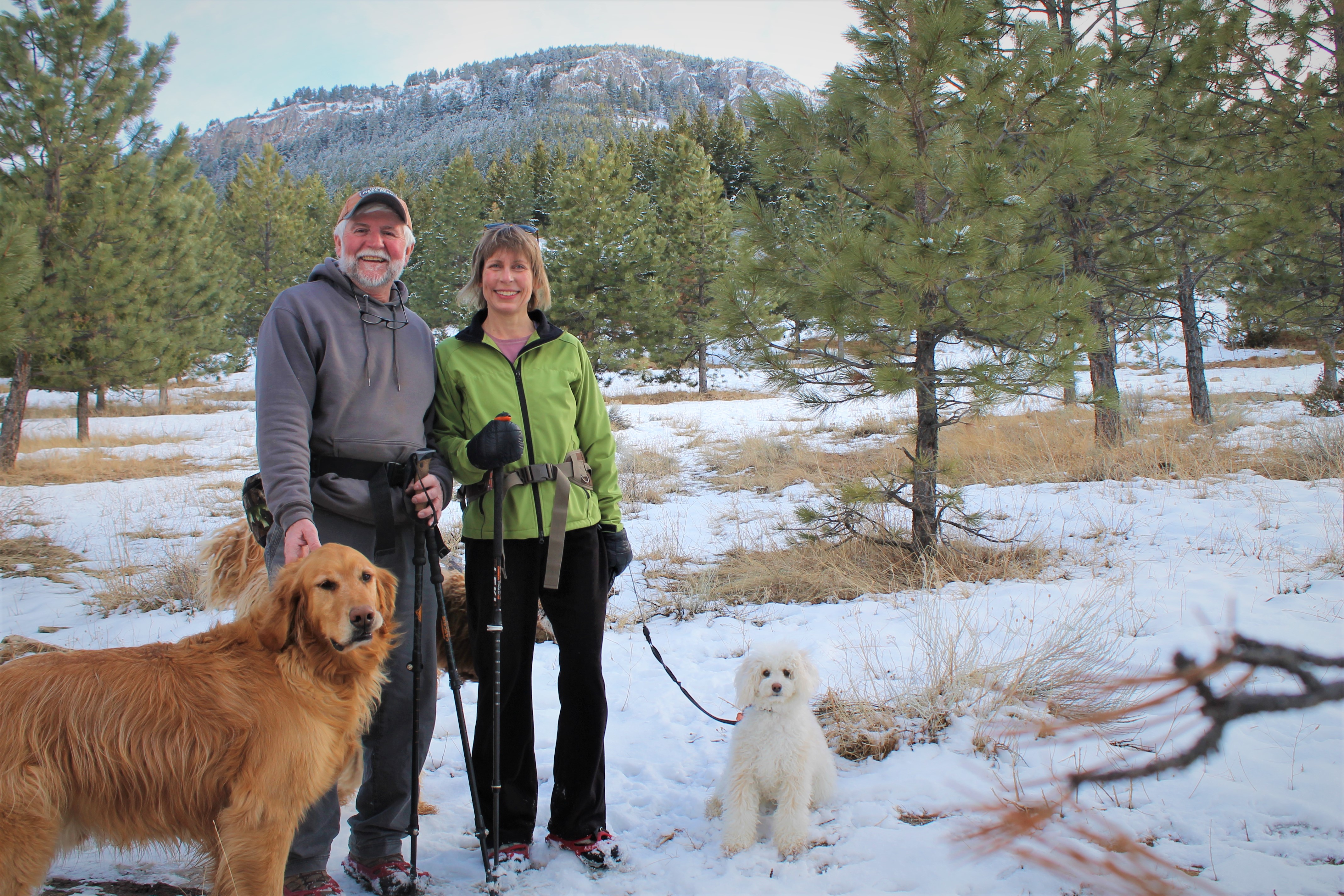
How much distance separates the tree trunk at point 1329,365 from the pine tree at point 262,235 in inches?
1332

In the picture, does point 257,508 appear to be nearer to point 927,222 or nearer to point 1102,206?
point 927,222

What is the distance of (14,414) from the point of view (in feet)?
39.0

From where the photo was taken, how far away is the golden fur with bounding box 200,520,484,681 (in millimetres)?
3328

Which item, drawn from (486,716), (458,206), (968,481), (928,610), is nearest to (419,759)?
(486,716)

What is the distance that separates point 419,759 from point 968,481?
7357 mm

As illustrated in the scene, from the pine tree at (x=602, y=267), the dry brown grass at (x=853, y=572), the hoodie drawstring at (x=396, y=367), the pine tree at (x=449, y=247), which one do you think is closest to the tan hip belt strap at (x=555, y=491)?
the hoodie drawstring at (x=396, y=367)

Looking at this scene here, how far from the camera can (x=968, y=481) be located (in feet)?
26.9

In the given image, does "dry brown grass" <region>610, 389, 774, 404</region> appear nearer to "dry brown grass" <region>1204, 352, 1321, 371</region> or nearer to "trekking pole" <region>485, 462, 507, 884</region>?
"dry brown grass" <region>1204, 352, 1321, 371</region>

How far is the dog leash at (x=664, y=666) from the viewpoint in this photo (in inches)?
125

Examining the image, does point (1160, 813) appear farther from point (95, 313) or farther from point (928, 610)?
point (95, 313)

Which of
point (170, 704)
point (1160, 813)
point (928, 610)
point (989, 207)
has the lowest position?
point (1160, 813)

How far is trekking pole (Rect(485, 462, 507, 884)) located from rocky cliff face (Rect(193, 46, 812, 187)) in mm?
78069

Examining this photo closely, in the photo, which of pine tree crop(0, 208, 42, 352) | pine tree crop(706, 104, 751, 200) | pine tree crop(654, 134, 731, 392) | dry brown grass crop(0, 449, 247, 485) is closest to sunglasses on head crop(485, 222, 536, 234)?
pine tree crop(0, 208, 42, 352)

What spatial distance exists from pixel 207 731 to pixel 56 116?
1500cm
